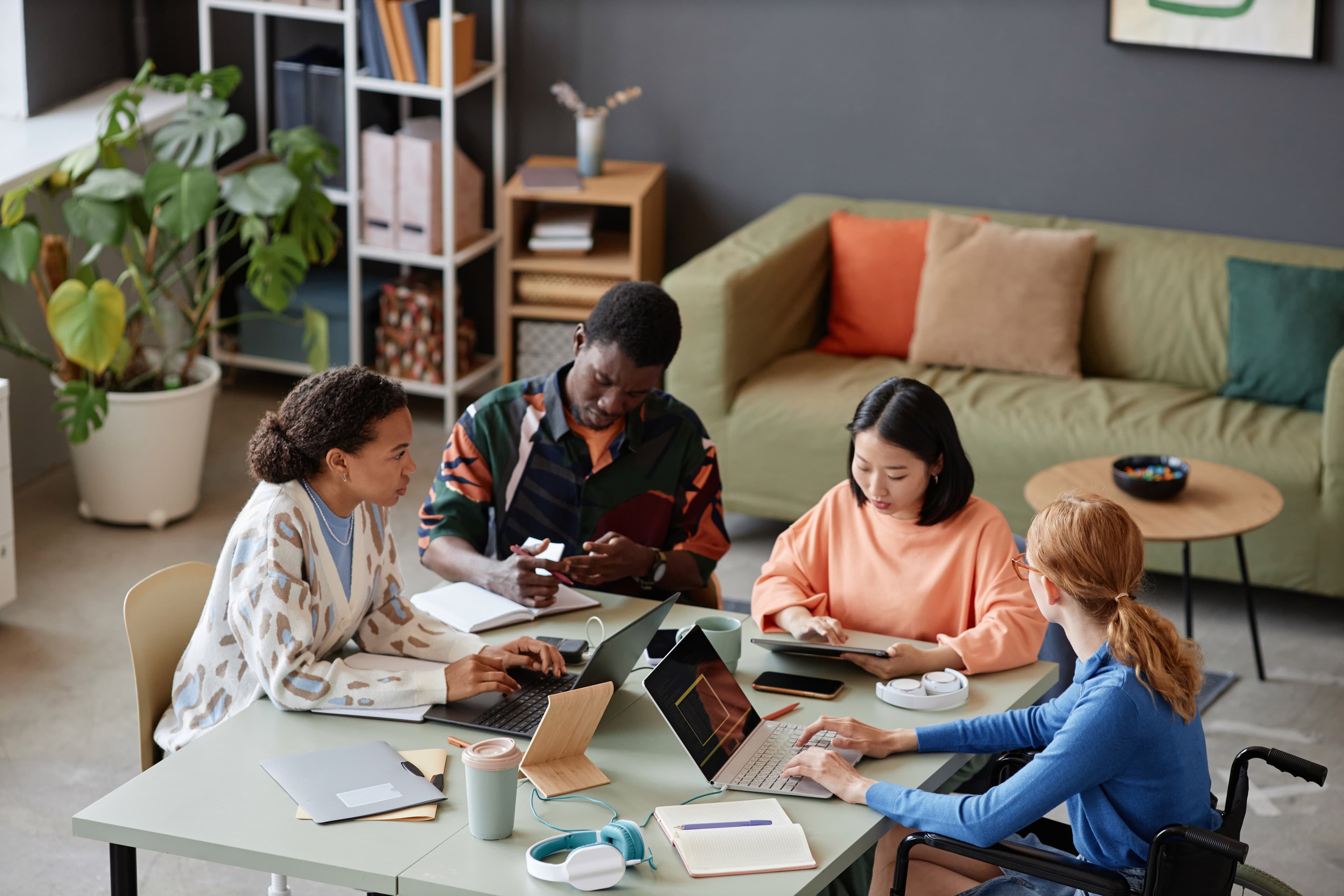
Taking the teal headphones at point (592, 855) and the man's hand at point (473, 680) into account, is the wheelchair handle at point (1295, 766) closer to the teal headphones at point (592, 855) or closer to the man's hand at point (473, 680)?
the teal headphones at point (592, 855)

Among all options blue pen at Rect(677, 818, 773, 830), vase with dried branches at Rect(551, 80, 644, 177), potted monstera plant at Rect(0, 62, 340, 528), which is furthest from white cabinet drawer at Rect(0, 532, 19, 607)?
blue pen at Rect(677, 818, 773, 830)

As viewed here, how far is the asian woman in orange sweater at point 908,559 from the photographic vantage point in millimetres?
2426

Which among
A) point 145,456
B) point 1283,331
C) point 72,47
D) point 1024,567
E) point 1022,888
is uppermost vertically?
point 72,47

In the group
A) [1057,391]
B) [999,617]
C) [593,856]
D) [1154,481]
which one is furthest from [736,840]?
[1057,391]

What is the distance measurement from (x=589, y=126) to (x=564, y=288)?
545 mm

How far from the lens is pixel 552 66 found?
5.40m

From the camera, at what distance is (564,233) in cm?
515

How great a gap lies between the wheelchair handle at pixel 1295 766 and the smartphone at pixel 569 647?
3.32ft

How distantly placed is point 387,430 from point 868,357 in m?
2.74

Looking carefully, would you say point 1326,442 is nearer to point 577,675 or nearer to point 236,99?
point 577,675

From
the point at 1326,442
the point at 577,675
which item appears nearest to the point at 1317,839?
the point at 1326,442

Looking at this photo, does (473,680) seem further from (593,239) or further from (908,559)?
(593,239)

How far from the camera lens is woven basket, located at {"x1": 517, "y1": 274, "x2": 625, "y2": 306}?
5137 millimetres

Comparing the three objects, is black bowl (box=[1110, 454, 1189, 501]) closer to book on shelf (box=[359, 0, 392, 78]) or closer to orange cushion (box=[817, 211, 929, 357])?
orange cushion (box=[817, 211, 929, 357])
